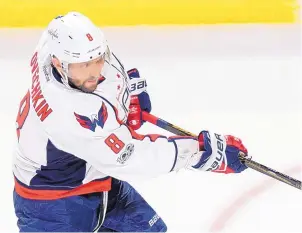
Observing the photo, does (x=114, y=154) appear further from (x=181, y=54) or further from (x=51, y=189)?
(x=181, y=54)

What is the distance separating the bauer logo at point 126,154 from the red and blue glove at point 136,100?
1.57 feet

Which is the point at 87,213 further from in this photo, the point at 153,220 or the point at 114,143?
the point at 114,143

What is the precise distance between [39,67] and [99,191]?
0.48 meters

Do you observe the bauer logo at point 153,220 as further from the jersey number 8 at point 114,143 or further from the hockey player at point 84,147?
the jersey number 8 at point 114,143

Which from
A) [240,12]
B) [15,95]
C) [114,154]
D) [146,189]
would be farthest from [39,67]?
[240,12]

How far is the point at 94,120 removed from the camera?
2.17 m

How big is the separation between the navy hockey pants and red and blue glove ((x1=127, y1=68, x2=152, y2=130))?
234 millimetres

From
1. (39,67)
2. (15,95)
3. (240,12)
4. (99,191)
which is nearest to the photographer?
(39,67)

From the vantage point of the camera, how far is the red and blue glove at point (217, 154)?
2395 millimetres

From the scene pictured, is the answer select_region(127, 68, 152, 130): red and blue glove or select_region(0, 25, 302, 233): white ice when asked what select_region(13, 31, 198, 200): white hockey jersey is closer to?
select_region(127, 68, 152, 130): red and blue glove

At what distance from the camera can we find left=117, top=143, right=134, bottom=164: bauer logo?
7.36ft

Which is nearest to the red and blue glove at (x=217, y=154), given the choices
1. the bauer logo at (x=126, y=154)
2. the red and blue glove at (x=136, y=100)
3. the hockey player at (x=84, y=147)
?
the hockey player at (x=84, y=147)

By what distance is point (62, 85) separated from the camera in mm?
2193

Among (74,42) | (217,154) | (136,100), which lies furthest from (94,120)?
(136,100)
